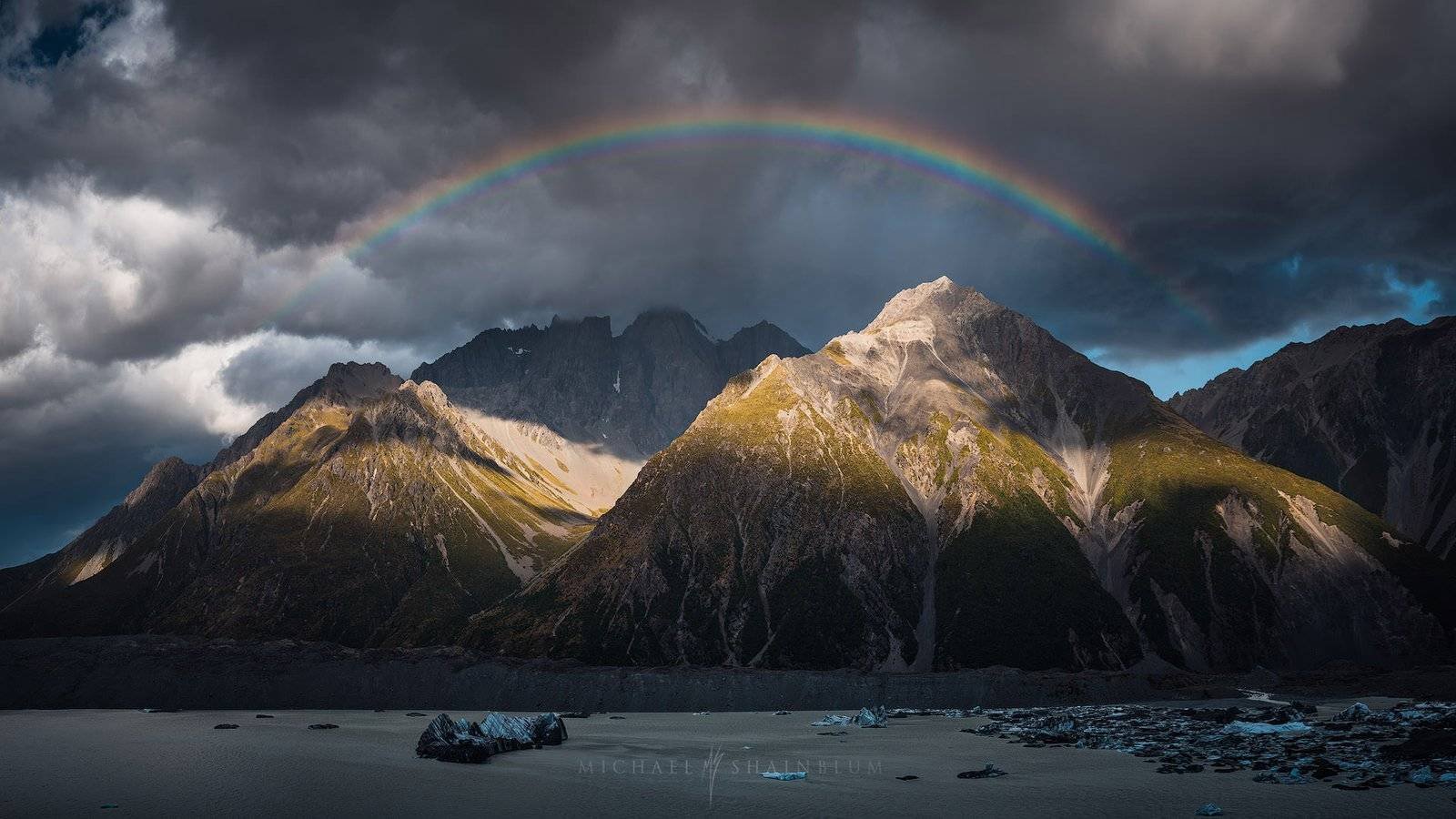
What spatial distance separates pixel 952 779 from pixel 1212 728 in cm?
4866

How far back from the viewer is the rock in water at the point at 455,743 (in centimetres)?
8394

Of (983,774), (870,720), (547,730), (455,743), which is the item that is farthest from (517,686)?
(983,774)

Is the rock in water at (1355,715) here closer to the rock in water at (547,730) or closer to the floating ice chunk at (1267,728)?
the floating ice chunk at (1267,728)

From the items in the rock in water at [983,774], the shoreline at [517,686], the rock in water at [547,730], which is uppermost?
the rock in water at [983,774]

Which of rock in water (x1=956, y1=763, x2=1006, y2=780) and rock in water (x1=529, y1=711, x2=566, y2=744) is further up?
rock in water (x1=956, y1=763, x2=1006, y2=780)

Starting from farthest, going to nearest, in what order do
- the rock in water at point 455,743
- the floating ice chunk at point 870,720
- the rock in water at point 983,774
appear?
Answer: the floating ice chunk at point 870,720 → the rock in water at point 455,743 → the rock in water at point 983,774

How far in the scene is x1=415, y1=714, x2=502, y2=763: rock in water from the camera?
83.9 m

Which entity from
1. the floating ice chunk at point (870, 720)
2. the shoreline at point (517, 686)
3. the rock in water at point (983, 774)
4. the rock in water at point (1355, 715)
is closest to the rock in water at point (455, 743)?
the rock in water at point (983, 774)

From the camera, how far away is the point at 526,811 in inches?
2106

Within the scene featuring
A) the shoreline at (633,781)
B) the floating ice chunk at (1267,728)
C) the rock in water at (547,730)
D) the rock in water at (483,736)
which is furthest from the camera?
the rock in water at (547,730)

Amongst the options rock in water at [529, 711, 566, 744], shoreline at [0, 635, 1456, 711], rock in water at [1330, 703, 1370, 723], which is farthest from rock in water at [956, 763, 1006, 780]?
shoreline at [0, 635, 1456, 711]

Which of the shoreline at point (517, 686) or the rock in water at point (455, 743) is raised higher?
the rock in water at point (455, 743)

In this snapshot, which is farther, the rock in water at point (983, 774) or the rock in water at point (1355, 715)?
the rock in water at point (1355, 715)

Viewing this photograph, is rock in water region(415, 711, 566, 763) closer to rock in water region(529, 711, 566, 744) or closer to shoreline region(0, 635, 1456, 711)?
rock in water region(529, 711, 566, 744)
